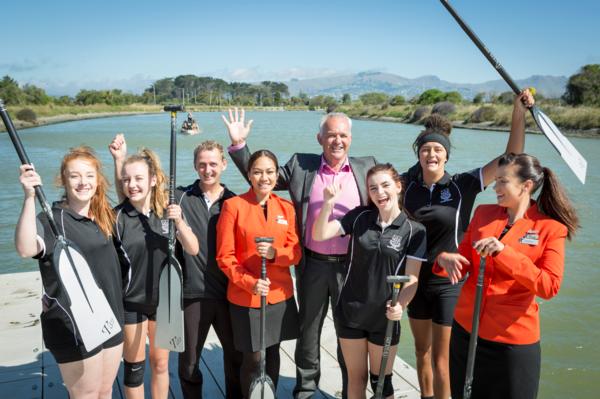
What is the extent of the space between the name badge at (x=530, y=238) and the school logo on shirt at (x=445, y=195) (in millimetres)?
847

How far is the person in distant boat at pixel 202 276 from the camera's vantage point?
3148mm

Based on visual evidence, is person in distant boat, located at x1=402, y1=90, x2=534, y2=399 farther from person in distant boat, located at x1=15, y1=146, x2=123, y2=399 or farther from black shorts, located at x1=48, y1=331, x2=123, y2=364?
black shorts, located at x1=48, y1=331, x2=123, y2=364

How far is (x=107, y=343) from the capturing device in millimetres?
2664

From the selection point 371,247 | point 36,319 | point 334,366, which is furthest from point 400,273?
point 36,319

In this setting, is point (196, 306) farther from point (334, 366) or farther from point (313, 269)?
point (334, 366)

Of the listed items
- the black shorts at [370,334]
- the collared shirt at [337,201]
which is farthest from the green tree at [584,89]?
the black shorts at [370,334]

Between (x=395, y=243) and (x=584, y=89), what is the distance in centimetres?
4417

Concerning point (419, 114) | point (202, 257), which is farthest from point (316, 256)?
point (419, 114)

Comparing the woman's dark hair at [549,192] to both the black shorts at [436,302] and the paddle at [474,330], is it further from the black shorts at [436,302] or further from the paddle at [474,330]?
the black shorts at [436,302]

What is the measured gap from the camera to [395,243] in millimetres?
2891

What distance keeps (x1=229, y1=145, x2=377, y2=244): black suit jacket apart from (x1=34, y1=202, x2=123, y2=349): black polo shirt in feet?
3.56

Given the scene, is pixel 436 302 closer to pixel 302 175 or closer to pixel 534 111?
pixel 302 175

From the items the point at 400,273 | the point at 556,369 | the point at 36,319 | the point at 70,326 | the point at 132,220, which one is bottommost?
the point at 556,369

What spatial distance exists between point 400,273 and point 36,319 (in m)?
3.76
